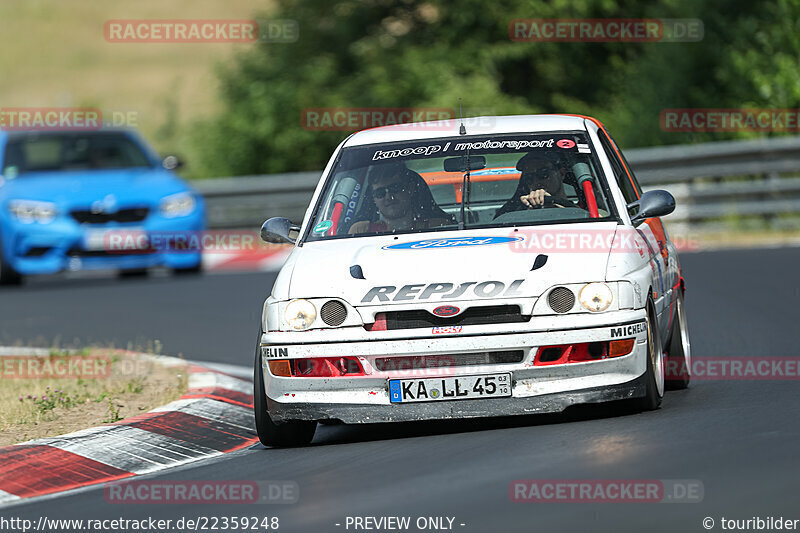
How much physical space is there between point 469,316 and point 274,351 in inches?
37.1

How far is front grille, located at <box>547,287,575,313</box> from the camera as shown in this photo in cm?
697

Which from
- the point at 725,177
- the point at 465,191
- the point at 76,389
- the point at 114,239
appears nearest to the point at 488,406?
the point at 465,191

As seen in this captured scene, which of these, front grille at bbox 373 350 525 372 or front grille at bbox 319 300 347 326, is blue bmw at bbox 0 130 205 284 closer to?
front grille at bbox 319 300 347 326

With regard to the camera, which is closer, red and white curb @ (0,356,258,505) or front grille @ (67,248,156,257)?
red and white curb @ (0,356,258,505)

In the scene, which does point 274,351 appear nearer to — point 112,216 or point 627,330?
point 627,330

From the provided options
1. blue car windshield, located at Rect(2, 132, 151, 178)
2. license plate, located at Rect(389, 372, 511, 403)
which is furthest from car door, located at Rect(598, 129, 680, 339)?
blue car windshield, located at Rect(2, 132, 151, 178)

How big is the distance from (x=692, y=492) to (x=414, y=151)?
11.0ft

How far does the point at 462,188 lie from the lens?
8305mm

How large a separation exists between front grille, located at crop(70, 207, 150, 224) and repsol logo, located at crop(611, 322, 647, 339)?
35.4ft

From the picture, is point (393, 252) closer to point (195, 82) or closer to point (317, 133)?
point (317, 133)

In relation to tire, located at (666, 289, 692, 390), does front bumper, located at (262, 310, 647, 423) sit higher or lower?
higher

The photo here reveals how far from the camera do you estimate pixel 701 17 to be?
81.8 ft

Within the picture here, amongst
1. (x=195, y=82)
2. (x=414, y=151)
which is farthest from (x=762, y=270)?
(x=195, y=82)

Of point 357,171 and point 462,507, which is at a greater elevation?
point 357,171
